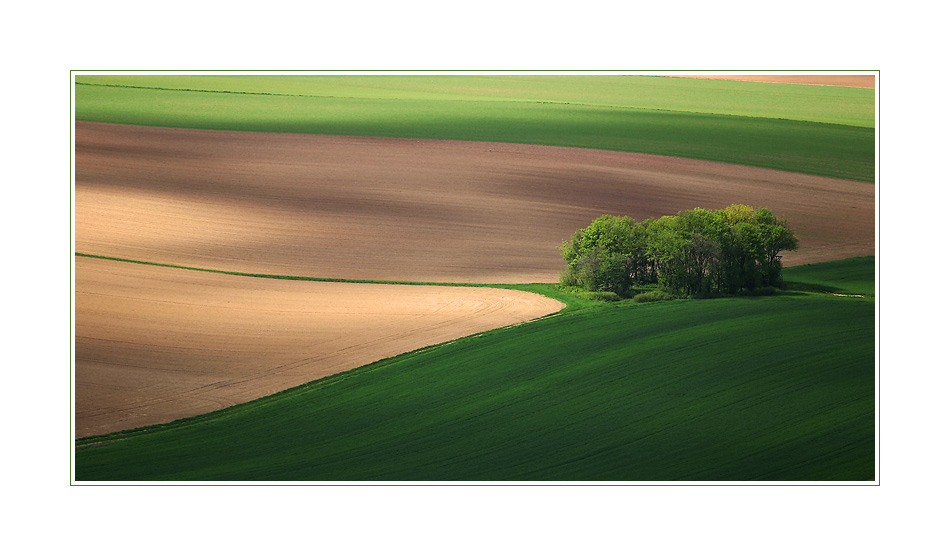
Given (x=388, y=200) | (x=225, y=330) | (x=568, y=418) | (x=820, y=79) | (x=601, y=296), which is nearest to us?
(x=568, y=418)

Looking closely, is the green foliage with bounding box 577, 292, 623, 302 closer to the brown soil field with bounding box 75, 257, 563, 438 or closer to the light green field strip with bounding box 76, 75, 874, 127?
the brown soil field with bounding box 75, 257, 563, 438

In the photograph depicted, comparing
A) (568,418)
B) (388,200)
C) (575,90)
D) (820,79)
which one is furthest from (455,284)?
(820,79)

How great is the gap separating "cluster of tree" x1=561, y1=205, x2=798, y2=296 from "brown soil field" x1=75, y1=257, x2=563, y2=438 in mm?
528

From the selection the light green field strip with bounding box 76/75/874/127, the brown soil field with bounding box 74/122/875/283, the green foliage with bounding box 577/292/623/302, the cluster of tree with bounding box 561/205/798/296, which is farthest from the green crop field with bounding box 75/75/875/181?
the green foliage with bounding box 577/292/623/302

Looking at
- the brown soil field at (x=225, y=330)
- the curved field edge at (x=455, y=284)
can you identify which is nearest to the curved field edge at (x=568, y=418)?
the brown soil field at (x=225, y=330)

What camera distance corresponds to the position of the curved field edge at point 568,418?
22.7ft

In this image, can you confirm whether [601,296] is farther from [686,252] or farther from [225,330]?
[225,330]

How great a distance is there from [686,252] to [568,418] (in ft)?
6.29

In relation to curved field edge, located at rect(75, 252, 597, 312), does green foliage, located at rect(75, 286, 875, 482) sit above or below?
below

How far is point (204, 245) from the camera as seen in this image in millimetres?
8070

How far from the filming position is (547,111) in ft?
26.3

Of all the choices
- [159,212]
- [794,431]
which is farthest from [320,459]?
[794,431]

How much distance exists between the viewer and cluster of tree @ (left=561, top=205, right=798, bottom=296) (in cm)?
765

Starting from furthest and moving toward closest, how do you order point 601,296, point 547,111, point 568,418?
point 547,111 < point 601,296 < point 568,418
